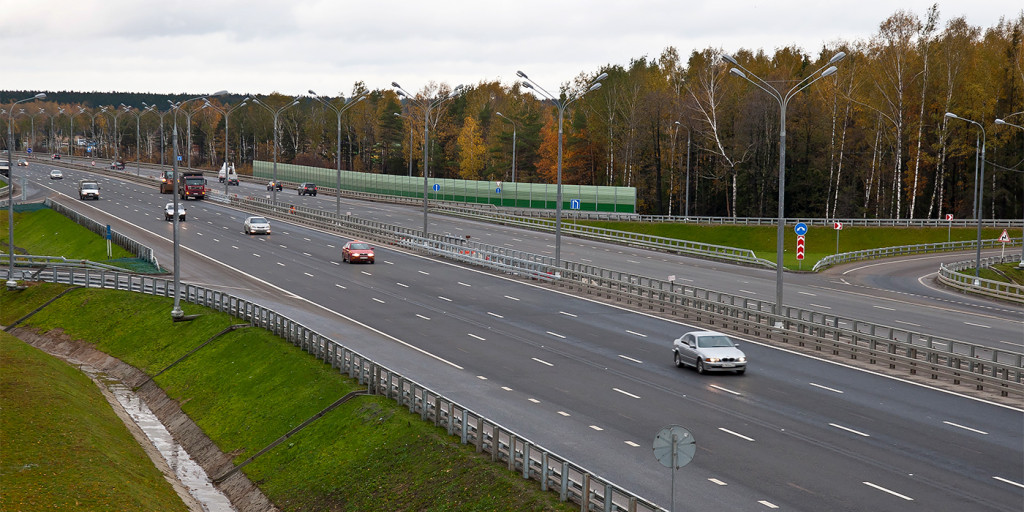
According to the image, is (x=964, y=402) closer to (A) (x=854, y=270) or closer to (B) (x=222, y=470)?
(B) (x=222, y=470)

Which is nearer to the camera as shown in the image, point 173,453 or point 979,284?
point 173,453

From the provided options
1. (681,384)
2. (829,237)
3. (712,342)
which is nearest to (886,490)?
(681,384)

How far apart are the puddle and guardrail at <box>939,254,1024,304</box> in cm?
4405

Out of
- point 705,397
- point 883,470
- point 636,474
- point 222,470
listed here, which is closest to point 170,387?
point 222,470

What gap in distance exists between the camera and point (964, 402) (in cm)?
2967

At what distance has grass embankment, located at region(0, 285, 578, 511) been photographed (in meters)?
24.2

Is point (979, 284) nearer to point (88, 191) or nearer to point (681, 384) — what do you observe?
point (681, 384)

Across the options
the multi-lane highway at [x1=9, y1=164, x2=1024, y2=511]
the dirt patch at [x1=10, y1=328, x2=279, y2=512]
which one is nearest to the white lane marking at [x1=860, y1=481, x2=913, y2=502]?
the multi-lane highway at [x1=9, y1=164, x2=1024, y2=511]

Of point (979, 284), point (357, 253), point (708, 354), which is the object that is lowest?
point (979, 284)

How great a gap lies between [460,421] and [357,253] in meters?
39.8

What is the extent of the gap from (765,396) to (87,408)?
78.0ft

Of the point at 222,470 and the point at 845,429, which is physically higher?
the point at 845,429

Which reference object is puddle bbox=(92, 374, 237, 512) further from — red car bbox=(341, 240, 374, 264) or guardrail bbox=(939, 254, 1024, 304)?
guardrail bbox=(939, 254, 1024, 304)

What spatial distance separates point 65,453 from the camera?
29.5 metres
